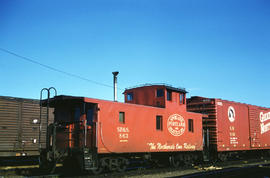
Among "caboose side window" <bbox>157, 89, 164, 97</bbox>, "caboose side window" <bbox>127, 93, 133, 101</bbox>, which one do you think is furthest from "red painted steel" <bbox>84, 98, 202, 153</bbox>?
"caboose side window" <bbox>127, 93, 133, 101</bbox>

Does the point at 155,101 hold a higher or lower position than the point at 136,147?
higher

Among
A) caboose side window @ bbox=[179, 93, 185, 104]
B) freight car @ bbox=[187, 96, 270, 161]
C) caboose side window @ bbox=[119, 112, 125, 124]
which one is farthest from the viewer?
freight car @ bbox=[187, 96, 270, 161]

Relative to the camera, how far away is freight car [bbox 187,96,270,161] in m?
18.1

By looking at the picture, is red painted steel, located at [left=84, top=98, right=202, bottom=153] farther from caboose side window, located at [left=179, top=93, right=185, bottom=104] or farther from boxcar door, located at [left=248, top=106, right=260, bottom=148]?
boxcar door, located at [left=248, top=106, right=260, bottom=148]

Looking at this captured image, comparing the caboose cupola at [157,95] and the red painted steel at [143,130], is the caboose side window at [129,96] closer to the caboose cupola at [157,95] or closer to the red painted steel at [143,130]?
the caboose cupola at [157,95]

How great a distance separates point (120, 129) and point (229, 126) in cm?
908

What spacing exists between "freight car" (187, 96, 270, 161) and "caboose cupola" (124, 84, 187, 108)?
8.48ft

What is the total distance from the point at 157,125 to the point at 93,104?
410 centimetres

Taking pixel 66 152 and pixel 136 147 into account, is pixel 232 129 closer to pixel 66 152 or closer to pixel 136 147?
pixel 136 147

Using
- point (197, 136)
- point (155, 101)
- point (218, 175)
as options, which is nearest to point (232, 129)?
point (197, 136)

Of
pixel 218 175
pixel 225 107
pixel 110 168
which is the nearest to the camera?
pixel 218 175

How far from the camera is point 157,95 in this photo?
16.2 metres

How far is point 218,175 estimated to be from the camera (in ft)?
38.9

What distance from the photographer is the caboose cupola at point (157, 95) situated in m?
15.9
